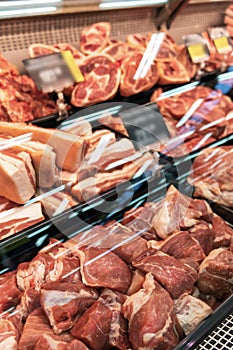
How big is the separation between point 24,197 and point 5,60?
1.16 m

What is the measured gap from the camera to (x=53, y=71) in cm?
229

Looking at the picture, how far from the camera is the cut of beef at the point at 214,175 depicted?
1.79 meters

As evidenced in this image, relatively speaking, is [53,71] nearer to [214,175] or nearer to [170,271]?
[214,175]

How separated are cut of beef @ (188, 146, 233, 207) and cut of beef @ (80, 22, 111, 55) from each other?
1.13 meters

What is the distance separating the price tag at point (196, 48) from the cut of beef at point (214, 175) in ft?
3.67

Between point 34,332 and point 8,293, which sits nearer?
point 34,332

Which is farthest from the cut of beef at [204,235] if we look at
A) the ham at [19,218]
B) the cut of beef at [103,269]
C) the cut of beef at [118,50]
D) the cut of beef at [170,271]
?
the cut of beef at [118,50]

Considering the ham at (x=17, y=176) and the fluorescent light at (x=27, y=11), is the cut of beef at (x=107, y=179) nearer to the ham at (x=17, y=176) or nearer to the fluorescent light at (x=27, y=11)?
the ham at (x=17, y=176)

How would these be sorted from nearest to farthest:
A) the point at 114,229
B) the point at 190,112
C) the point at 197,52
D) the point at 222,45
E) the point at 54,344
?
1. the point at 54,344
2. the point at 114,229
3. the point at 190,112
4. the point at 197,52
5. the point at 222,45

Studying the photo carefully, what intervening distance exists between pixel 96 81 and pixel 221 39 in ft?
4.19

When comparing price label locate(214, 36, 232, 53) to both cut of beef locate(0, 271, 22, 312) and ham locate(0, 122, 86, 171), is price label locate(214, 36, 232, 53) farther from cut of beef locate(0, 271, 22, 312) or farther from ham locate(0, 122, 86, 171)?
cut of beef locate(0, 271, 22, 312)

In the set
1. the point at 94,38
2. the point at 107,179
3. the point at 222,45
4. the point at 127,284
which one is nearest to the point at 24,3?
the point at 94,38

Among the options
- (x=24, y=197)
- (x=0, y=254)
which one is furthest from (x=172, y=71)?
(x=0, y=254)

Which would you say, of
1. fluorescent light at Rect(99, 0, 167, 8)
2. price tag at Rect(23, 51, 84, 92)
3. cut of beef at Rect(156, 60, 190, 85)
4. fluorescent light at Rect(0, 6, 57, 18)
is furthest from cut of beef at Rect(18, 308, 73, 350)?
fluorescent light at Rect(99, 0, 167, 8)
